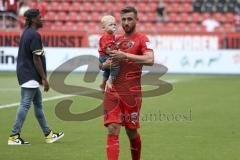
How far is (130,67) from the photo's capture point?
8695mm

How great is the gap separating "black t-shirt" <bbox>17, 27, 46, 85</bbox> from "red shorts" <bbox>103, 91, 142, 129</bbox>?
8.02 feet

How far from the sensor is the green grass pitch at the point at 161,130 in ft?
33.5

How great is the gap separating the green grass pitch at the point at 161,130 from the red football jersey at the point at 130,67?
146cm

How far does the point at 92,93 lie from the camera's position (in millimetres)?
19984

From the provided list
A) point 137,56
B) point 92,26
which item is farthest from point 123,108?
point 92,26

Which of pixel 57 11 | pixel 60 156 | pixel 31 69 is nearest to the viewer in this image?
pixel 60 156

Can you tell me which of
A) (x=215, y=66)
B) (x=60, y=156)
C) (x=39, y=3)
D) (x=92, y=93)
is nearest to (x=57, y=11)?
(x=39, y=3)

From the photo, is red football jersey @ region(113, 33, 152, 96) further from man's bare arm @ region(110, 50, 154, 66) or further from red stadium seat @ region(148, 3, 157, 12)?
red stadium seat @ region(148, 3, 157, 12)

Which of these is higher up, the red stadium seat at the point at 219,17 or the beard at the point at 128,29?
the beard at the point at 128,29

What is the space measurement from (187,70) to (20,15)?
9042 millimetres

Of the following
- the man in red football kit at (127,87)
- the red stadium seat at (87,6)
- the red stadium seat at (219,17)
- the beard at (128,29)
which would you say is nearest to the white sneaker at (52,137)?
the man in red football kit at (127,87)

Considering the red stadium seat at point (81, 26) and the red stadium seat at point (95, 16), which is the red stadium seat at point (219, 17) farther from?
the red stadium seat at point (81, 26)

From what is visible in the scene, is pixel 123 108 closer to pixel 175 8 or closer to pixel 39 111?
pixel 39 111

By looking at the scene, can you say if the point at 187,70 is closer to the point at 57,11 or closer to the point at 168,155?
the point at 57,11
